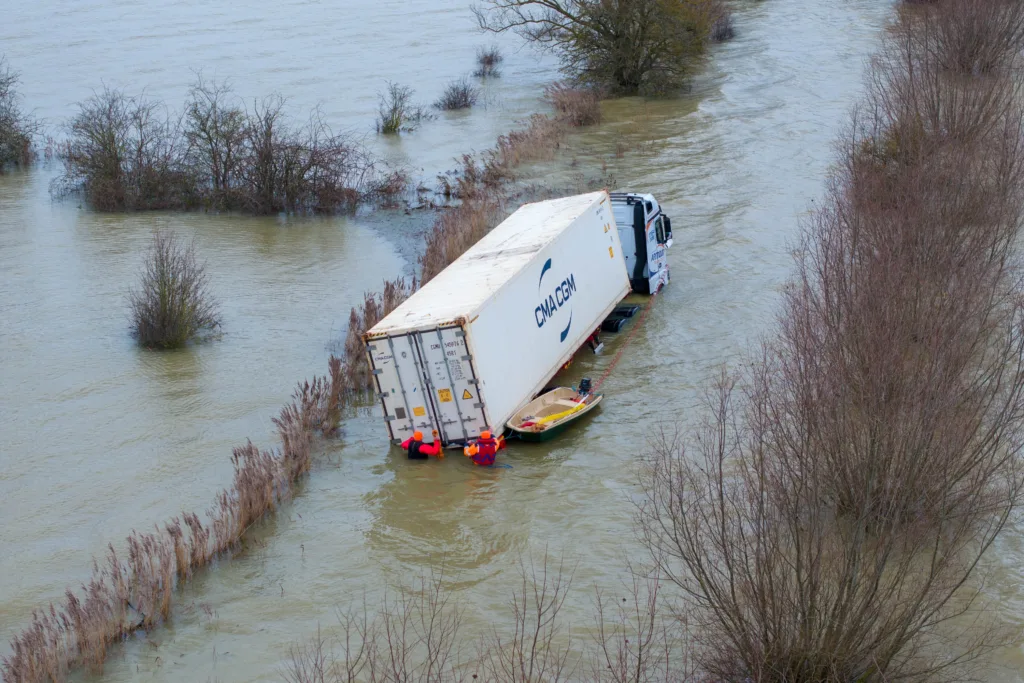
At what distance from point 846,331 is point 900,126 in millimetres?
11314

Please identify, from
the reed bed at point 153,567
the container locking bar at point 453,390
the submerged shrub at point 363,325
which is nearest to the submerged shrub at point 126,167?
the submerged shrub at point 363,325

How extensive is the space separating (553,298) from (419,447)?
3.89 m

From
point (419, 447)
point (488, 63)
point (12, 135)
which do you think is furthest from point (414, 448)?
point (488, 63)

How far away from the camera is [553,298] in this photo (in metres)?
19.6

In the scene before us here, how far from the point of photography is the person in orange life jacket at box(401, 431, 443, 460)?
57.4ft

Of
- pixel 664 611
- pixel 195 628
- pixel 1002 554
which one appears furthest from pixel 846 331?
pixel 195 628

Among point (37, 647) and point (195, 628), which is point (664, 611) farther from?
Answer: point (37, 647)

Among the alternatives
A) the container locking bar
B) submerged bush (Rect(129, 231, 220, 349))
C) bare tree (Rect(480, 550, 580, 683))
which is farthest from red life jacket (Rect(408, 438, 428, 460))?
submerged bush (Rect(129, 231, 220, 349))

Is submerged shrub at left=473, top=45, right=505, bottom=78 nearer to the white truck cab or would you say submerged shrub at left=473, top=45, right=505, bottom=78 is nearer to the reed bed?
the white truck cab

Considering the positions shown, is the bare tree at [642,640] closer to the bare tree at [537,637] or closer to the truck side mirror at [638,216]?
the bare tree at [537,637]

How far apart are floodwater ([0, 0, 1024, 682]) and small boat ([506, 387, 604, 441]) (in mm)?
363

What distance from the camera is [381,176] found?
114 feet

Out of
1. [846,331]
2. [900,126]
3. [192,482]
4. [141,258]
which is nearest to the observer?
[846,331]

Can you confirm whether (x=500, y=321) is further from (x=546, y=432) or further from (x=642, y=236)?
(x=642, y=236)
